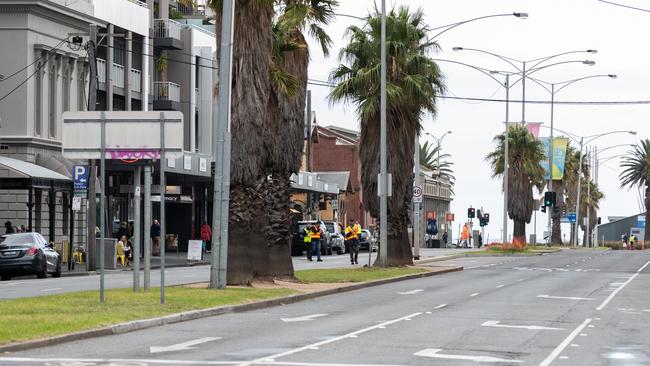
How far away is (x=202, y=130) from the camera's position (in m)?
75.9

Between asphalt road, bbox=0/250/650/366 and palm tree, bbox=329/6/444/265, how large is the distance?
45.3 ft

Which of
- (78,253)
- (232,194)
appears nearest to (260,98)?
(232,194)

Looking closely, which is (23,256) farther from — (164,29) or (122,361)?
(164,29)

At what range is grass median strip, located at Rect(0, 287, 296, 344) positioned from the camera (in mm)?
18734

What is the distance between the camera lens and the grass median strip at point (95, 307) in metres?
18.7

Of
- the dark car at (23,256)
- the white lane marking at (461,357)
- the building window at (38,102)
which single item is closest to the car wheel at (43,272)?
the dark car at (23,256)

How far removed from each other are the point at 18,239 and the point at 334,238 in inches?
1245

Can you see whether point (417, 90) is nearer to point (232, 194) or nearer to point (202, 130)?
point (232, 194)

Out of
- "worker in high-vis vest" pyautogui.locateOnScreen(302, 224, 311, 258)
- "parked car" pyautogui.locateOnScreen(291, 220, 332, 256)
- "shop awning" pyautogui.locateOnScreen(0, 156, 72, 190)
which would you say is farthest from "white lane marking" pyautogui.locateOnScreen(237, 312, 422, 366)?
"parked car" pyautogui.locateOnScreen(291, 220, 332, 256)

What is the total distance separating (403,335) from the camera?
1992 centimetres

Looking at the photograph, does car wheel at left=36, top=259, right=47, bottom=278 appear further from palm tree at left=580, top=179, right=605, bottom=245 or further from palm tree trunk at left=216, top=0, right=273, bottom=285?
palm tree at left=580, top=179, right=605, bottom=245

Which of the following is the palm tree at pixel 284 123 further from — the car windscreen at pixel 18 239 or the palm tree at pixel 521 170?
the palm tree at pixel 521 170

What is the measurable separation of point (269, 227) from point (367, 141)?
13819mm

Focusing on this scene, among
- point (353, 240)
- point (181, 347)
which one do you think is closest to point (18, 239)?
point (353, 240)
